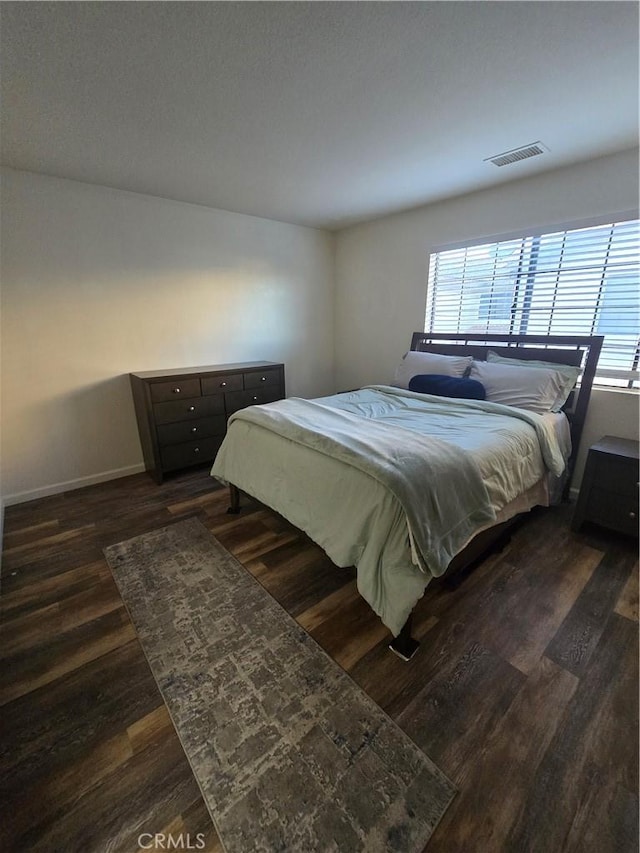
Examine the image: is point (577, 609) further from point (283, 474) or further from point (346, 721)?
point (283, 474)

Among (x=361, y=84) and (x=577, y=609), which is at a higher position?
(x=361, y=84)

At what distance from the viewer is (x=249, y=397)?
3383 millimetres

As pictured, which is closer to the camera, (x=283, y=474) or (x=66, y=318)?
(x=283, y=474)

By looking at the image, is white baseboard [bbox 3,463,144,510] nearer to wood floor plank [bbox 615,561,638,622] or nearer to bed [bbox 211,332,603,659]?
bed [bbox 211,332,603,659]

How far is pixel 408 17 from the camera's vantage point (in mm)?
1232

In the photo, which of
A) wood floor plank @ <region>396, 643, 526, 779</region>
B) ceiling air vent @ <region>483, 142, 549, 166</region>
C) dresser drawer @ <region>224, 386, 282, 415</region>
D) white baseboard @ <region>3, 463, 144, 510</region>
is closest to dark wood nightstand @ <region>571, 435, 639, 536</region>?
wood floor plank @ <region>396, 643, 526, 779</region>

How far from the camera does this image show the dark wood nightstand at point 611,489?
2016 millimetres

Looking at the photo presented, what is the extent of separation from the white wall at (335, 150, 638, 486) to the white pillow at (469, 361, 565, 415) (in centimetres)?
36

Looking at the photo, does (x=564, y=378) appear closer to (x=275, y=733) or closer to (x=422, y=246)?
(x=422, y=246)

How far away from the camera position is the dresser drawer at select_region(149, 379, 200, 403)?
2805 millimetres

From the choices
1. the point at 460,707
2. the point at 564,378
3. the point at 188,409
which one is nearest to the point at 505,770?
the point at 460,707

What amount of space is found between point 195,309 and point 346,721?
3292 mm

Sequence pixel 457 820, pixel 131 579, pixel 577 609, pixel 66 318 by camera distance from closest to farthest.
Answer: pixel 457 820 < pixel 577 609 < pixel 131 579 < pixel 66 318

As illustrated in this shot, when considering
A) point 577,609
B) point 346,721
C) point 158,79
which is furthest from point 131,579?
point 158,79
